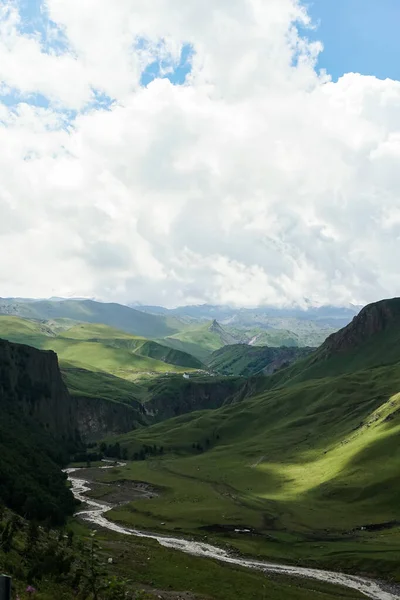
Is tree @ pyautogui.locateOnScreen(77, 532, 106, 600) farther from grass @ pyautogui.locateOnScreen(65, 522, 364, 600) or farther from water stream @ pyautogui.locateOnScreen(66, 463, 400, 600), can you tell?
water stream @ pyautogui.locateOnScreen(66, 463, 400, 600)

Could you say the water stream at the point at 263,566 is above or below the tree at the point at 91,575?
below

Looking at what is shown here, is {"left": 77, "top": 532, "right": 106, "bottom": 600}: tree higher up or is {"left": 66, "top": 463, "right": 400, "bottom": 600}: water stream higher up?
{"left": 77, "top": 532, "right": 106, "bottom": 600}: tree

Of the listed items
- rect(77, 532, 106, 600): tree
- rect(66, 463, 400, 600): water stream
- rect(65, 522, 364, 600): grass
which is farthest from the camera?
rect(66, 463, 400, 600): water stream

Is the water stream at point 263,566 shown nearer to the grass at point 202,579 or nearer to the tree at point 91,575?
the grass at point 202,579

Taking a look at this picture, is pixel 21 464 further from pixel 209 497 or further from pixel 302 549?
pixel 302 549

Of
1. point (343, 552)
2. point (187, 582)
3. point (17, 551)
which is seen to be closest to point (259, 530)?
point (343, 552)

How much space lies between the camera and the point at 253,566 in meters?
103

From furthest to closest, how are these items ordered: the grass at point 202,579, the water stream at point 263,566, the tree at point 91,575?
the water stream at point 263,566 → the grass at point 202,579 → the tree at point 91,575

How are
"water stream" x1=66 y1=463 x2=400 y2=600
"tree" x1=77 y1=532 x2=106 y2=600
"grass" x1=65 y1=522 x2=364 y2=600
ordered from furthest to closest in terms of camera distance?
"water stream" x1=66 y1=463 x2=400 y2=600, "grass" x1=65 y1=522 x2=364 y2=600, "tree" x1=77 y1=532 x2=106 y2=600

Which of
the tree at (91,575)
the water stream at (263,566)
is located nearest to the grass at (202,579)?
the water stream at (263,566)

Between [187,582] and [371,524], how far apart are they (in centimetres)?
6889

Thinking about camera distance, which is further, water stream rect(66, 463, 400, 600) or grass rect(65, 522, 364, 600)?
water stream rect(66, 463, 400, 600)

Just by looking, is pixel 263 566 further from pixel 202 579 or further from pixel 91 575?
pixel 91 575

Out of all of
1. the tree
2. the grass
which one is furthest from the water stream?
the tree
